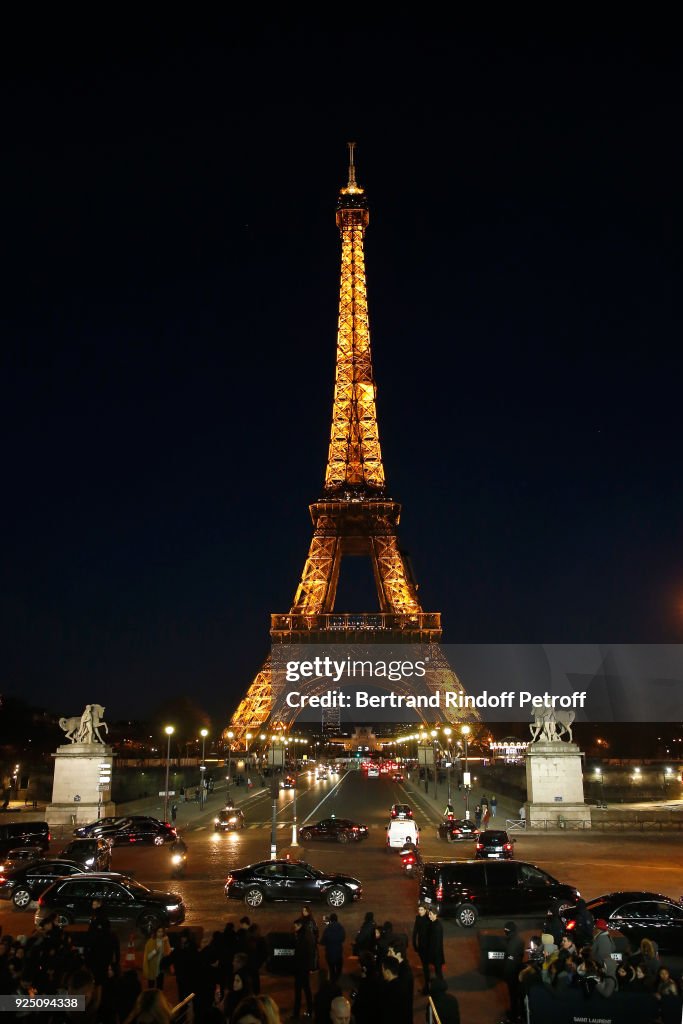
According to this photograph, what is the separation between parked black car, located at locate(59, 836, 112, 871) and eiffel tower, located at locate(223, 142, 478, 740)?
45.0 metres

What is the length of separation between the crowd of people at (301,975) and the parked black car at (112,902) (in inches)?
147

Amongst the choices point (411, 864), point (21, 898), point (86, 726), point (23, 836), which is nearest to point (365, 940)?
point (21, 898)

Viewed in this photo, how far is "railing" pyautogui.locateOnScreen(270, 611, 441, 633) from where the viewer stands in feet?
253

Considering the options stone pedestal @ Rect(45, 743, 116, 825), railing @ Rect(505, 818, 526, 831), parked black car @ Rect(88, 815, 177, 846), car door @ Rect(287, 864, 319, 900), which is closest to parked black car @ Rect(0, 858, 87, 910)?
car door @ Rect(287, 864, 319, 900)

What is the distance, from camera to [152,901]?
17.8 meters

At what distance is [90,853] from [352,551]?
65.4 metres

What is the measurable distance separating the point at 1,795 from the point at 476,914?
4479 centimetres

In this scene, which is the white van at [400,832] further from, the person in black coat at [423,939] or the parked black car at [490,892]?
the person in black coat at [423,939]

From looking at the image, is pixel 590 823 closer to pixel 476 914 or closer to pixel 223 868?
pixel 223 868

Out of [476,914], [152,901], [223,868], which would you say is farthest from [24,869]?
[476,914]

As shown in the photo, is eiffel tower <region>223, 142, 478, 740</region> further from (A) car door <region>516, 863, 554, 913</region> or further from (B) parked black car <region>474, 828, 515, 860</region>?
(A) car door <region>516, 863, 554, 913</region>

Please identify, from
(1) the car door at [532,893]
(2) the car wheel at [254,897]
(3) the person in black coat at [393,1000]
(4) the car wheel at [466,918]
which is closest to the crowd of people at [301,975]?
(3) the person in black coat at [393,1000]

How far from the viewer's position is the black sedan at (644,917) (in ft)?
52.0

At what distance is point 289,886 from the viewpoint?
803 inches
